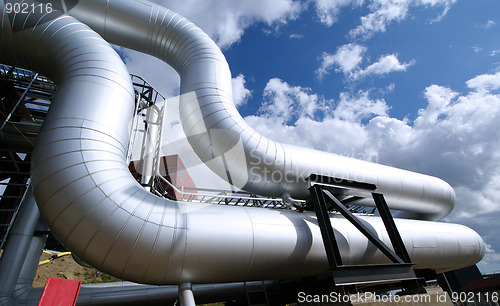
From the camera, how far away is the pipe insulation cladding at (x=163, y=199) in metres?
3.83

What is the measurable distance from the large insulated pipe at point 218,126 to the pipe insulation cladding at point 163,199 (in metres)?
0.03

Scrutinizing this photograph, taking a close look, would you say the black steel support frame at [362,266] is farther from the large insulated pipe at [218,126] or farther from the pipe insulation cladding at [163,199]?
the large insulated pipe at [218,126]

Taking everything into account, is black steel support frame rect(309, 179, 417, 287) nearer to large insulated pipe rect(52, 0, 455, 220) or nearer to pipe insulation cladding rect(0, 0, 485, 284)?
pipe insulation cladding rect(0, 0, 485, 284)

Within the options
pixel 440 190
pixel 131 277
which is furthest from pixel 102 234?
pixel 440 190

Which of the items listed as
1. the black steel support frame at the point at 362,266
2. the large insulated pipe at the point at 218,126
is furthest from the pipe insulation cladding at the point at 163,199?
the black steel support frame at the point at 362,266

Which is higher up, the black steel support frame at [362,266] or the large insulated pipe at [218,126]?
the large insulated pipe at [218,126]

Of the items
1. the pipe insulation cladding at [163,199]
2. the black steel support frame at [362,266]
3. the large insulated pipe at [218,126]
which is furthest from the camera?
the large insulated pipe at [218,126]

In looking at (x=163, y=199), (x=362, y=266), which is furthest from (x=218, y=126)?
(x=362, y=266)

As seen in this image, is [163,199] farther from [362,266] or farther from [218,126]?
[362,266]

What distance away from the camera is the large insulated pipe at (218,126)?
19.7 feet

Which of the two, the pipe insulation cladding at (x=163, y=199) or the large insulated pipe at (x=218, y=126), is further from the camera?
the large insulated pipe at (x=218, y=126)

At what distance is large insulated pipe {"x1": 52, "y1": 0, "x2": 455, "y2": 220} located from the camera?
19.7 feet

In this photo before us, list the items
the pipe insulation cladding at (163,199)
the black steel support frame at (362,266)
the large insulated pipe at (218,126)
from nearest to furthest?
the pipe insulation cladding at (163,199), the black steel support frame at (362,266), the large insulated pipe at (218,126)

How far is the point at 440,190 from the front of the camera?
8602 mm
